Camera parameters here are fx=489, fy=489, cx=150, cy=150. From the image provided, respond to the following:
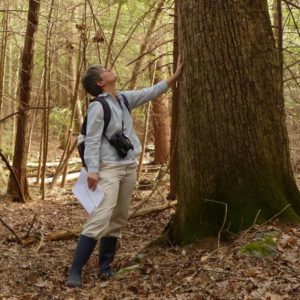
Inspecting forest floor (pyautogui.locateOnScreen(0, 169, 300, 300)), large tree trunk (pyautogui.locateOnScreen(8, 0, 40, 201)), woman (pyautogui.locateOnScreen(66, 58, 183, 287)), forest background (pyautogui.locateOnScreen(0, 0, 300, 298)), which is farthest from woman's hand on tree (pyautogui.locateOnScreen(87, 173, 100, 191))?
large tree trunk (pyautogui.locateOnScreen(8, 0, 40, 201))

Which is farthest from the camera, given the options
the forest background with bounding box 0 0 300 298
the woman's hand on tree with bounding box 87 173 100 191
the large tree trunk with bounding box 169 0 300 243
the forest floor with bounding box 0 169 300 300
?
the forest background with bounding box 0 0 300 298

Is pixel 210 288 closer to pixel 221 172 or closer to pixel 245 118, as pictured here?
pixel 221 172

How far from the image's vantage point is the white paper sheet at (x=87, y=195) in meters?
4.76

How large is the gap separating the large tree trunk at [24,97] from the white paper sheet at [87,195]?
254 inches

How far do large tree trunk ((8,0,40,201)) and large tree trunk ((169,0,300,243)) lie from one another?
7.03 meters

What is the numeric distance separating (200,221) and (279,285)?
1261 millimetres

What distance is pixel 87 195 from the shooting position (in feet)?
15.9

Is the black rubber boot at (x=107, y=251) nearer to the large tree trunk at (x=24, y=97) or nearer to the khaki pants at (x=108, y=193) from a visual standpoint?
the khaki pants at (x=108, y=193)

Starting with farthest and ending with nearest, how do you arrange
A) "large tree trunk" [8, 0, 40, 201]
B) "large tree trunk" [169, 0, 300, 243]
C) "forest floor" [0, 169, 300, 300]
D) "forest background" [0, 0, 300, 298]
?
1. "large tree trunk" [8, 0, 40, 201]
2. "forest background" [0, 0, 300, 298]
3. "large tree trunk" [169, 0, 300, 243]
4. "forest floor" [0, 169, 300, 300]

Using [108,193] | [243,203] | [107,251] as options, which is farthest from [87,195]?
[243,203]

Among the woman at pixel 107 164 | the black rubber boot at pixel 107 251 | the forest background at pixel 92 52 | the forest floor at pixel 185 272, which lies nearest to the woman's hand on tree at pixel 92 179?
the woman at pixel 107 164

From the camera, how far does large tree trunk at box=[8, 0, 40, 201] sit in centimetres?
1131

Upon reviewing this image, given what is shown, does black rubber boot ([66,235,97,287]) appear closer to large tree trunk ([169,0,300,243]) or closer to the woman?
the woman

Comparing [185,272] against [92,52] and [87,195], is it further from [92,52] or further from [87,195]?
[92,52]
